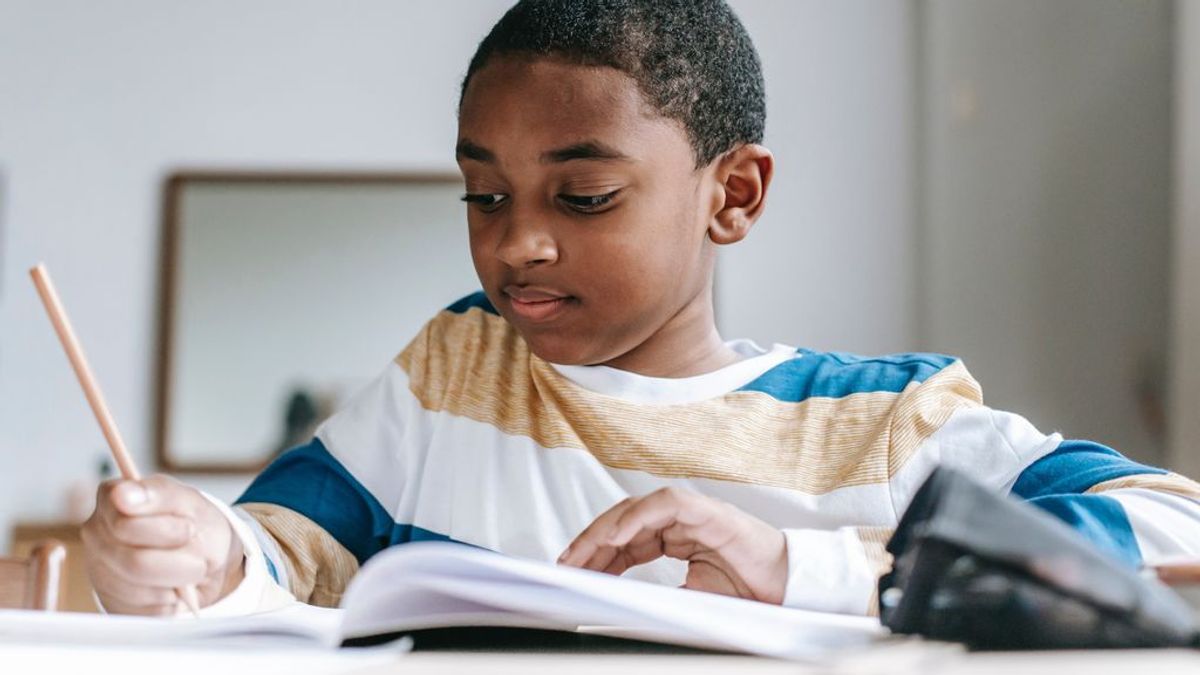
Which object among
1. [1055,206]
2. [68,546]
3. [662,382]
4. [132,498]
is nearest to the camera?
[132,498]

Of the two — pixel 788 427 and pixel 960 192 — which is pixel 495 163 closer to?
pixel 788 427

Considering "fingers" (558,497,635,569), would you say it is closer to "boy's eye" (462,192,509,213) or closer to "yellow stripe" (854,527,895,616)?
"yellow stripe" (854,527,895,616)

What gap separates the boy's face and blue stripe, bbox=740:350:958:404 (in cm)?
11

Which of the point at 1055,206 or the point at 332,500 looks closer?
the point at 332,500

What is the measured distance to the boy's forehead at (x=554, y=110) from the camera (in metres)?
0.84

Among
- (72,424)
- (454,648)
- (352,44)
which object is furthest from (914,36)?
(454,648)

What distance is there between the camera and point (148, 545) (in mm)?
587

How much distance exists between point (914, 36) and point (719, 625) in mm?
2947

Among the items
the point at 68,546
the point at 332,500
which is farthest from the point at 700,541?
the point at 68,546

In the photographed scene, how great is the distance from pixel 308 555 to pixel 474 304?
27 cm

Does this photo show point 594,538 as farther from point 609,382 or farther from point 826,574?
point 609,382

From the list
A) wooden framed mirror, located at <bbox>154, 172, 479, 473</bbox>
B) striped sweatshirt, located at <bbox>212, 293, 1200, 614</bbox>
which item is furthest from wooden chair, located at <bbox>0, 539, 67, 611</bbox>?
wooden framed mirror, located at <bbox>154, 172, 479, 473</bbox>

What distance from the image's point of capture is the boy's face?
2.74ft

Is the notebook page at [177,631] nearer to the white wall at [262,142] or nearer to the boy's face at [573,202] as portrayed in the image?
the boy's face at [573,202]
